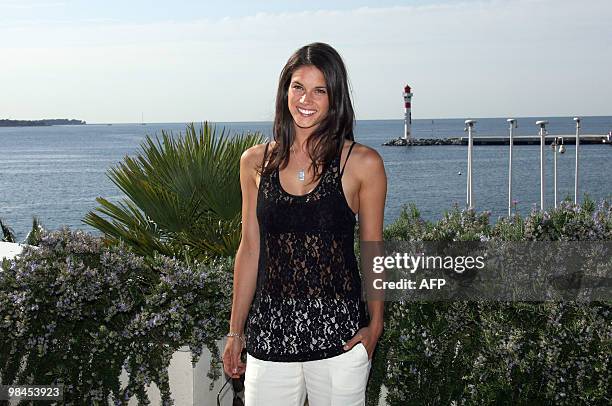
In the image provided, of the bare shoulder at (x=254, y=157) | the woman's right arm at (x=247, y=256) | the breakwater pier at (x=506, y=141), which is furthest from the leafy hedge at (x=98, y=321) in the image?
the breakwater pier at (x=506, y=141)

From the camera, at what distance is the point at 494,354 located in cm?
347

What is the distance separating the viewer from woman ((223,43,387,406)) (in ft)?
8.77

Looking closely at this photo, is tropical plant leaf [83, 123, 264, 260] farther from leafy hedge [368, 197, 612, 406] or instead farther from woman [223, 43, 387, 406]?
woman [223, 43, 387, 406]

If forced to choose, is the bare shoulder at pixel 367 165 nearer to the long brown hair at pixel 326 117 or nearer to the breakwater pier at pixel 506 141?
the long brown hair at pixel 326 117

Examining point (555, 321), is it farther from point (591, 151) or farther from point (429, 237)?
point (591, 151)

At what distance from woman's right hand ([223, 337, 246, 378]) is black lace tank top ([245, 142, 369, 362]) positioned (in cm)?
19

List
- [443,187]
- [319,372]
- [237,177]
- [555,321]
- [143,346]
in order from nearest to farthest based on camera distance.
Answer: [319,372] < [555,321] < [143,346] < [237,177] < [443,187]

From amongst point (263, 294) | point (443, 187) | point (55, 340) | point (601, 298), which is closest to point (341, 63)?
point (263, 294)

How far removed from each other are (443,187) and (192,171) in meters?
70.1

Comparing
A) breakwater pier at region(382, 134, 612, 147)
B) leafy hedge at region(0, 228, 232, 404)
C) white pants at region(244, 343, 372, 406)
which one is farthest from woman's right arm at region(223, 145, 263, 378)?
breakwater pier at region(382, 134, 612, 147)

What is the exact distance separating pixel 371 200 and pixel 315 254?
0.28 m

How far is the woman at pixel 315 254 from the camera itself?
267 cm

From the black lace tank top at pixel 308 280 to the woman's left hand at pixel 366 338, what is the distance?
2 centimetres

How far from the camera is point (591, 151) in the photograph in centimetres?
11244
